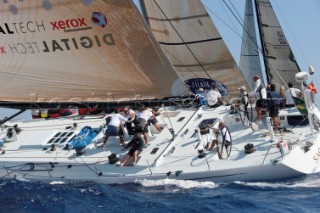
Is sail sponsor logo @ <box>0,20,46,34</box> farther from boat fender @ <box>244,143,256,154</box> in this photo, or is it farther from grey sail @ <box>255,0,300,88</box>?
grey sail @ <box>255,0,300,88</box>

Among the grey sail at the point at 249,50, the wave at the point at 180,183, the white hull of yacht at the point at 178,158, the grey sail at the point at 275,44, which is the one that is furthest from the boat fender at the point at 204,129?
the grey sail at the point at 249,50

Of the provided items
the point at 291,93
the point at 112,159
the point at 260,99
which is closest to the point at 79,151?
the point at 112,159

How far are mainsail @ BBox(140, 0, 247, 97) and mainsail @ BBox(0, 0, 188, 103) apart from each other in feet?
21.5

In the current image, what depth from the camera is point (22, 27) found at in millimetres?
14305

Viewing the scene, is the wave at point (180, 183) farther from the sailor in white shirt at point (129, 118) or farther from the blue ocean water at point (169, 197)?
the sailor in white shirt at point (129, 118)

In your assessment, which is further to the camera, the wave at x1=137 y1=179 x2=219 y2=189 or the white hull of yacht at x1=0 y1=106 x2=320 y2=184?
the white hull of yacht at x1=0 y1=106 x2=320 y2=184

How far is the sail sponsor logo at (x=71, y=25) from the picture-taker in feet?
45.2

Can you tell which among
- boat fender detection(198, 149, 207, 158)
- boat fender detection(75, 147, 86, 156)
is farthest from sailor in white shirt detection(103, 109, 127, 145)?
boat fender detection(198, 149, 207, 158)

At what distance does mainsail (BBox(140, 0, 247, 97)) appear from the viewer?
20672 mm

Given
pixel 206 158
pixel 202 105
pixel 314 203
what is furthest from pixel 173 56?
pixel 314 203

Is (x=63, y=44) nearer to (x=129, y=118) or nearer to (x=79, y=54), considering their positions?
(x=79, y=54)

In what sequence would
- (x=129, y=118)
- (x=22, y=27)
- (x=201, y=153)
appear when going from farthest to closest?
1. (x=129, y=118)
2. (x=22, y=27)
3. (x=201, y=153)

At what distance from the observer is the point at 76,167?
14.0 meters

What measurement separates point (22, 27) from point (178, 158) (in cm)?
507
